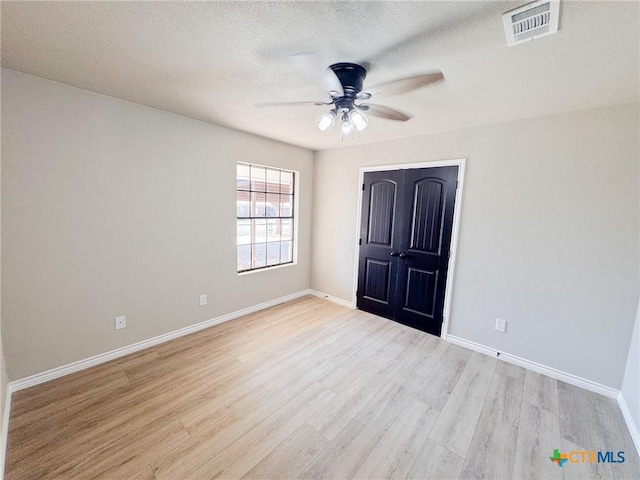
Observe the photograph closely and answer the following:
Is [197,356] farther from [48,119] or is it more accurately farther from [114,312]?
[48,119]

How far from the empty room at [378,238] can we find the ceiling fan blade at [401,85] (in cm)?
3

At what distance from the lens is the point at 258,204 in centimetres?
371

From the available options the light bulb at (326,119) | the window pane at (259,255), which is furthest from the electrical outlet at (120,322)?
the light bulb at (326,119)

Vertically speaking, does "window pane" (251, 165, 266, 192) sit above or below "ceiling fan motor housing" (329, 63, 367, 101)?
below

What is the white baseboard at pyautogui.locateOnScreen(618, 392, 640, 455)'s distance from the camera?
1764 mm

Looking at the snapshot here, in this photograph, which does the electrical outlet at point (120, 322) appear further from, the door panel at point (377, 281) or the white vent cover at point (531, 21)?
the white vent cover at point (531, 21)

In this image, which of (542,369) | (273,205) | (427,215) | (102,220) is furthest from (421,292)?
Answer: (102,220)

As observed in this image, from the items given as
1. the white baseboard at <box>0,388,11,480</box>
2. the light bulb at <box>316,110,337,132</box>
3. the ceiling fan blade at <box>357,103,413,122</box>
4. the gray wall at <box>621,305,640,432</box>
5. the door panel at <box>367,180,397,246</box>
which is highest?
the ceiling fan blade at <box>357,103,413,122</box>

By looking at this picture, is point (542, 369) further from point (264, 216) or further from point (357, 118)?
point (264, 216)

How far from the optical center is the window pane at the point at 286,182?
4.03m

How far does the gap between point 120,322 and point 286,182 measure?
271cm

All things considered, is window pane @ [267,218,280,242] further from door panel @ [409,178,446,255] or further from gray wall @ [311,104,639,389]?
gray wall @ [311,104,639,389]

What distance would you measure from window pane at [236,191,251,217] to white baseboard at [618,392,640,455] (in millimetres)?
4003

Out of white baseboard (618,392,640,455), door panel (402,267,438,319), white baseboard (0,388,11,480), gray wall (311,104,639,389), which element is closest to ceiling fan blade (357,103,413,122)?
gray wall (311,104,639,389)
